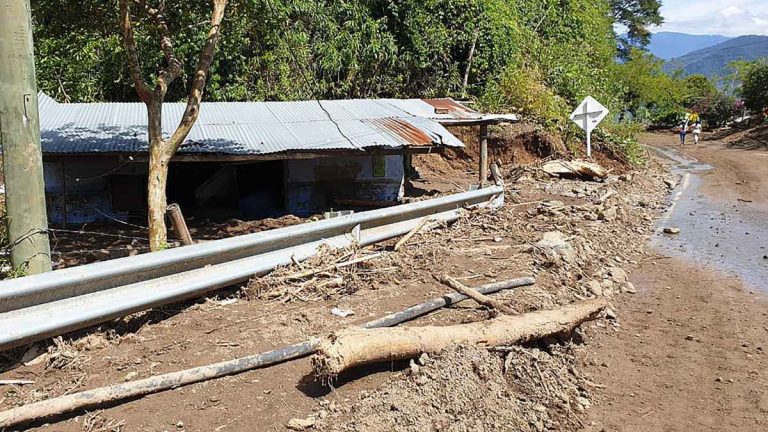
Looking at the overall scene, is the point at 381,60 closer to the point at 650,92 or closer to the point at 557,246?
the point at 557,246

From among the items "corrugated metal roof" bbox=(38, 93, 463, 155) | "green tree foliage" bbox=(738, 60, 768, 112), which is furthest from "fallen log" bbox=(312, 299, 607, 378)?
"green tree foliage" bbox=(738, 60, 768, 112)

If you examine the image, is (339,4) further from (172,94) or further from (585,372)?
(585,372)

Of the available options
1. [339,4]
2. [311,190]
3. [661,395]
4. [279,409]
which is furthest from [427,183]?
[279,409]

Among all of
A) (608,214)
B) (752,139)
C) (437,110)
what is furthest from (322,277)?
(752,139)

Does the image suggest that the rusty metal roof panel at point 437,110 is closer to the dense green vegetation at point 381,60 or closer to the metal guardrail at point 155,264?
the dense green vegetation at point 381,60

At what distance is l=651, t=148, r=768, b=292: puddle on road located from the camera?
30.1 feet

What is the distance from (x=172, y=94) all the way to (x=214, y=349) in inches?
583

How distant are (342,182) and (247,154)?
11.6 feet

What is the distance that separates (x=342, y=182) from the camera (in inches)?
528

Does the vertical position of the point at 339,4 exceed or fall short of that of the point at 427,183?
it exceeds it

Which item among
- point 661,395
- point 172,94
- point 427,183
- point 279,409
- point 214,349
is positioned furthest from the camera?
point 172,94

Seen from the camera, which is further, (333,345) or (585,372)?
(585,372)

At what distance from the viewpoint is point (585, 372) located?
4.96 meters

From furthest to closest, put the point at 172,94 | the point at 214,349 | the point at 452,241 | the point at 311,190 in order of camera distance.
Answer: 1. the point at 172,94
2. the point at 311,190
3. the point at 452,241
4. the point at 214,349
